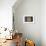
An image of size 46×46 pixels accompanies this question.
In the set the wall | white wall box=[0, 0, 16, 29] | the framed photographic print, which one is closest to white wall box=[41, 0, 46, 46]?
the wall

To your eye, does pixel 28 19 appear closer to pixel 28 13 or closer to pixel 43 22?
pixel 28 13

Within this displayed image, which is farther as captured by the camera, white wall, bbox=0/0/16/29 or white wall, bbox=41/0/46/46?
white wall, bbox=41/0/46/46

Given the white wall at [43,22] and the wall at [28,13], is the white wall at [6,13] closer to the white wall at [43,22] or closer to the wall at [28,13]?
the wall at [28,13]

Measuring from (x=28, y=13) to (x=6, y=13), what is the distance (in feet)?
3.40

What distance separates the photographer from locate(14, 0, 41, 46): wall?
4.71m

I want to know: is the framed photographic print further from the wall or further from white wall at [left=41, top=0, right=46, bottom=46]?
white wall at [left=41, top=0, right=46, bottom=46]

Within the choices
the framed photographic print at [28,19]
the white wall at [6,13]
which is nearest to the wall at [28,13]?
the framed photographic print at [28,19]

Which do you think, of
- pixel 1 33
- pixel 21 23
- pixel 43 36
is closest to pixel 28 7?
pixel 21 23

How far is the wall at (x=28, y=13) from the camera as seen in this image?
186 inches

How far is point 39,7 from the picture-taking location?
4.74m

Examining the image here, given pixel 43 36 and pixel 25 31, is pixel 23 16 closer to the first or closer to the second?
pixel 25 31

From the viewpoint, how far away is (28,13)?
472 centimetres

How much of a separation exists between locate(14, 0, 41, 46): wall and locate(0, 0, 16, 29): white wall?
67 centimetres

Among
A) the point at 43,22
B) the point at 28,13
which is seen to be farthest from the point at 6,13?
the point at 43,22
